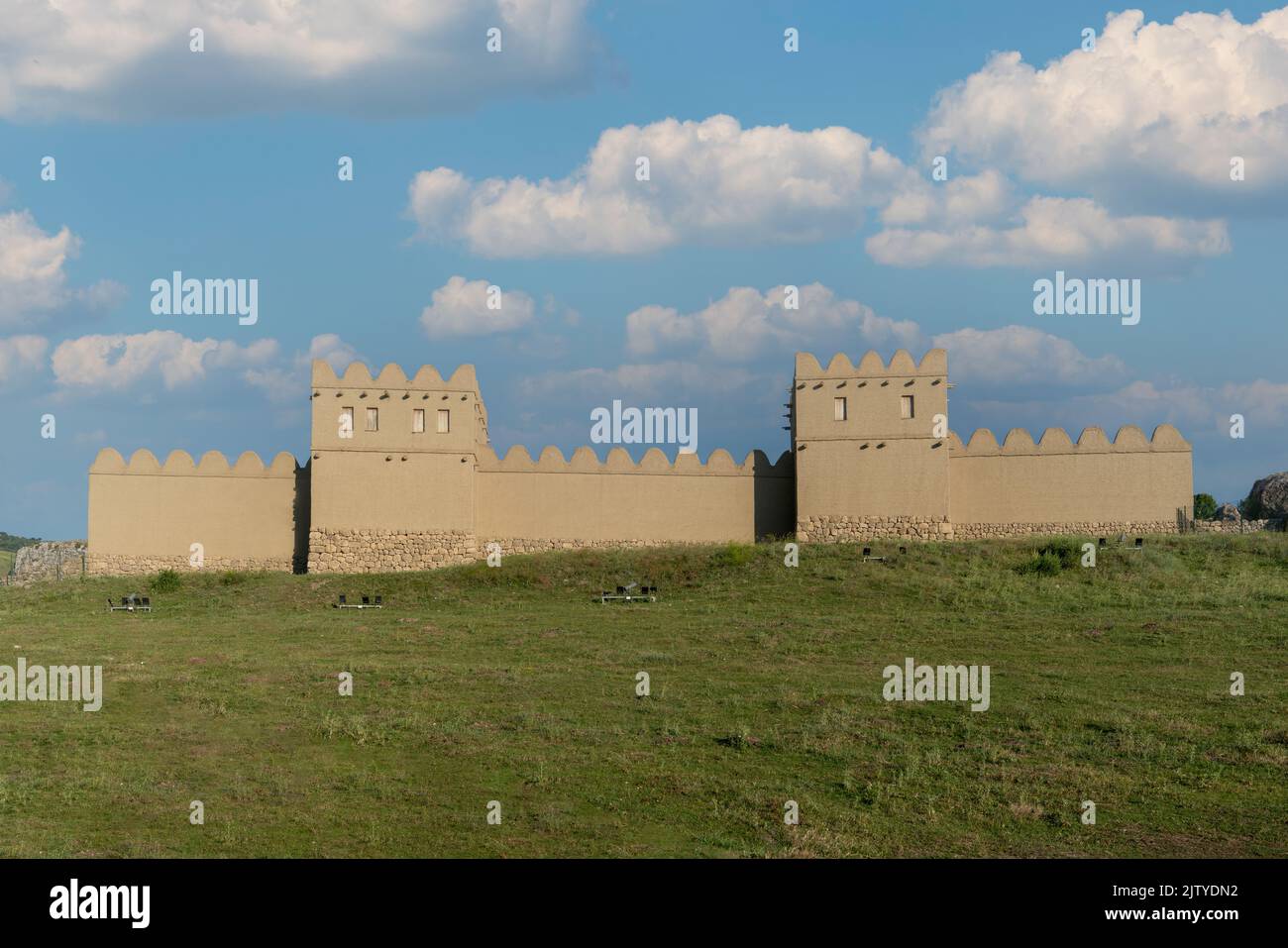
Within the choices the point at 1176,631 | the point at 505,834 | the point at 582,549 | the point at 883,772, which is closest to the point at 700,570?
the point at 582,549

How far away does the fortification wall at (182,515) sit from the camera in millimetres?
36625

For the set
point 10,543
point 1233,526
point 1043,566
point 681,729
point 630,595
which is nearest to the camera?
point 681,729

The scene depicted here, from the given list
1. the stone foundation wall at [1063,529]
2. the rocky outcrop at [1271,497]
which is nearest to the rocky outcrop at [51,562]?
the stone foundation wall at [1063,529]

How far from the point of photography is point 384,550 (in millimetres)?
36219

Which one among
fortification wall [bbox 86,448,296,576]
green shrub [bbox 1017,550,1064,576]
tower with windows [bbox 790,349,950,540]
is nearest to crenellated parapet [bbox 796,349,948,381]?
tower with windows [bbox 790,349,950,540]

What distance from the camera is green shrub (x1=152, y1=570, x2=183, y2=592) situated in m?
32.6

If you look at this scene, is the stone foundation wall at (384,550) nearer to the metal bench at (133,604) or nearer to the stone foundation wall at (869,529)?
the metal bench at (133,604)

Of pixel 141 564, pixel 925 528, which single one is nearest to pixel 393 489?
pixel 141 564

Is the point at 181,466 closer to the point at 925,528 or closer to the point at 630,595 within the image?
the point at 630,595

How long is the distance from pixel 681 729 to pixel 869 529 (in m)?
21.4

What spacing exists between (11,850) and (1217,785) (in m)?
12.1

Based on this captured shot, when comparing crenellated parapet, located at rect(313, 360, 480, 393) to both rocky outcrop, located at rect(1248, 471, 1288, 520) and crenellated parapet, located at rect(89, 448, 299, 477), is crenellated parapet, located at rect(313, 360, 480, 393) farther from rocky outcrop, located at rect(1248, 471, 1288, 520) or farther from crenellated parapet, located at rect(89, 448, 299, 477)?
rocky outcrop, located at rect(1248, 471, 1288, 520)

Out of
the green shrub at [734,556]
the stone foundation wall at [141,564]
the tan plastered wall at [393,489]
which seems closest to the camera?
the green shrub at [734,556]

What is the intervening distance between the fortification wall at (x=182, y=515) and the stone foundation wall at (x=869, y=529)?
49.6ft
